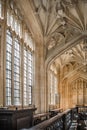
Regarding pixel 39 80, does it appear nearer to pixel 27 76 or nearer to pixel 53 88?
pixel 27 76

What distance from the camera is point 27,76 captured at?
18469 millimetres

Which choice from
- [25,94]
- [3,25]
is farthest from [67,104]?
[3,25]

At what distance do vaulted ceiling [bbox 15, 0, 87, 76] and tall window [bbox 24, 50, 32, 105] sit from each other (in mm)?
1837

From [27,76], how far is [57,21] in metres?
4.75

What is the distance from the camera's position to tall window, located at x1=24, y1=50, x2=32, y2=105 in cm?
1806

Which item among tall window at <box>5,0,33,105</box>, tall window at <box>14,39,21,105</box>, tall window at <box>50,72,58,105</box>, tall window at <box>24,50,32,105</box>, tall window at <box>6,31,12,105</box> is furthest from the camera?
tall window at <box>50,72,58,105</box>

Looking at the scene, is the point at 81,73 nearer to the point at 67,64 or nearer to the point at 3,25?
the point at 67,64

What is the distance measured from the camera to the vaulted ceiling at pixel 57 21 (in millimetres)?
17578

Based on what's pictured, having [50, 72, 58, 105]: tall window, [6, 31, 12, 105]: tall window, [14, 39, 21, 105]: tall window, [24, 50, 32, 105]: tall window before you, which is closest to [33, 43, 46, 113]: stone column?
[24, 50, 32, 105]: tall window

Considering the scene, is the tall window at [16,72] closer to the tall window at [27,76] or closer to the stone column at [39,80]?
the tall window at [27,76]

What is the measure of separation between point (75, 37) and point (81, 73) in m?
15.8

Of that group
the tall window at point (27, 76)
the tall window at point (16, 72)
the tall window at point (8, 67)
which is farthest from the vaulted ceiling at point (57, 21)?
the tall window at point (8, 67)

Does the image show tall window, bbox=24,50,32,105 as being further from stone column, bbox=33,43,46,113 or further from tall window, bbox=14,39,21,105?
tall window, bbox=14,39,21,105

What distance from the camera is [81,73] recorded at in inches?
1415
